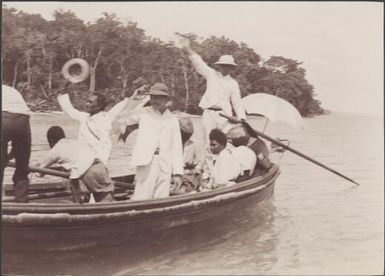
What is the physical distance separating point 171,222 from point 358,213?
247 centimetres

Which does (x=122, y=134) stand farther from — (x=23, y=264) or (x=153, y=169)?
(x=23, y=264)

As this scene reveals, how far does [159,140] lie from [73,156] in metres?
0.53

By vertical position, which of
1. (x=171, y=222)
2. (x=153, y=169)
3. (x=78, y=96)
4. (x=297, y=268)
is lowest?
(x=297, y=268)

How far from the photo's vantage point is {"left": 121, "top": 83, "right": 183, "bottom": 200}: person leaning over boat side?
3.33m

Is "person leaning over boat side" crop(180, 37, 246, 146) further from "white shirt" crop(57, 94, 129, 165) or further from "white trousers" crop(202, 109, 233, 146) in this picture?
"white shirt" crop(57, 94, 129, 165)

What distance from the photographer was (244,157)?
167 inches

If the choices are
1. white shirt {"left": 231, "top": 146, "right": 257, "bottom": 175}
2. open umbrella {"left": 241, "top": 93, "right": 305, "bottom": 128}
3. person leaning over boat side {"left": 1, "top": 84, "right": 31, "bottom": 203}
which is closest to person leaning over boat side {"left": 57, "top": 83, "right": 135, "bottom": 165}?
person leaning over boat side {"left": 1, "top": 84, "right": 31, "bottom": 203}

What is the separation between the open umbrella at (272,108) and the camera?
4.77 metres

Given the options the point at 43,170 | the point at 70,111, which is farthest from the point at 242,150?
the point at 43,170

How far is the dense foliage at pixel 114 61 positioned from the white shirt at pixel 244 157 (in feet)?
2.25

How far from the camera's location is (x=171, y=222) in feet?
11.3

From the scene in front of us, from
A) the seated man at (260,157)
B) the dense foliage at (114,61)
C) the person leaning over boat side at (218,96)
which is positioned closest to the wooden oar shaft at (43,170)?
the dense foliage at (114,61)

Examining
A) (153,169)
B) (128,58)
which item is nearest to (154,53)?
(128,58)

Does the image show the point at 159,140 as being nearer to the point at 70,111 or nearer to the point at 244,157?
the point at 70,111
